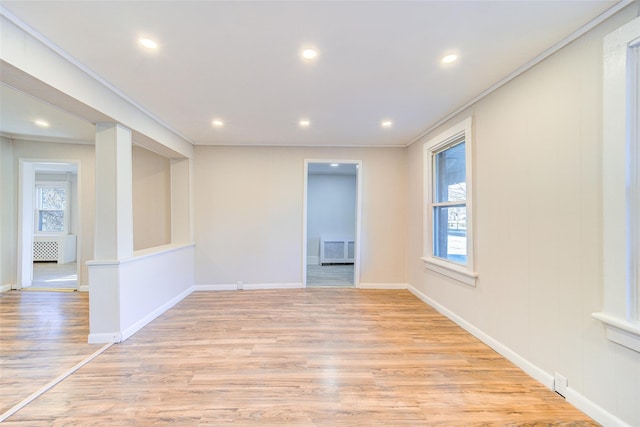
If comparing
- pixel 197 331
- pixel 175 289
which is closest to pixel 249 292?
pixel 175 289

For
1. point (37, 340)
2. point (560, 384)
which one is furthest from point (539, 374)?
point (37, 340)

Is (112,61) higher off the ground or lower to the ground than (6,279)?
higher

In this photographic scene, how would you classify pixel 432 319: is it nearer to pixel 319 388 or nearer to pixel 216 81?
pixel 319 388

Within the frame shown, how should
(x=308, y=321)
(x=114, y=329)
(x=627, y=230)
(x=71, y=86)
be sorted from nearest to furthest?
(x=627, y=230) → (x=71, y=86) → (x=114, y=329) → (x=308, y=321)

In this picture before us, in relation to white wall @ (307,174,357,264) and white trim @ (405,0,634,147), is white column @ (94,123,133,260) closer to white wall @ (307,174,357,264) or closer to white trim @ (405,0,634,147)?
white trim @ (405,0,634,147)

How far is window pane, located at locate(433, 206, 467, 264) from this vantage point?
10.2 feet

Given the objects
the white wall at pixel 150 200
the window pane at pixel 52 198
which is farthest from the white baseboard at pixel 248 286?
the window pane at pixel 52 198

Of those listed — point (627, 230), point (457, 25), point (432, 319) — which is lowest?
point (432, 319)

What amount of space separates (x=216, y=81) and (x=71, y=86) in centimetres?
106

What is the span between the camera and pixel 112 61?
6.70 ft

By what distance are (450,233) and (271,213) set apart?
2741mm

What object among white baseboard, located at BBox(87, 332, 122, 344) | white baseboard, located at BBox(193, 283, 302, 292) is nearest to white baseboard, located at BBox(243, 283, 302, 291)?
white baseboard, located at BBox(193, 283, 302, 292)

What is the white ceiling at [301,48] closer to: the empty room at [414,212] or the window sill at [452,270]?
the empty room at [414,212]

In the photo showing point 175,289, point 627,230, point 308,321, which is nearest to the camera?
point 627,230
